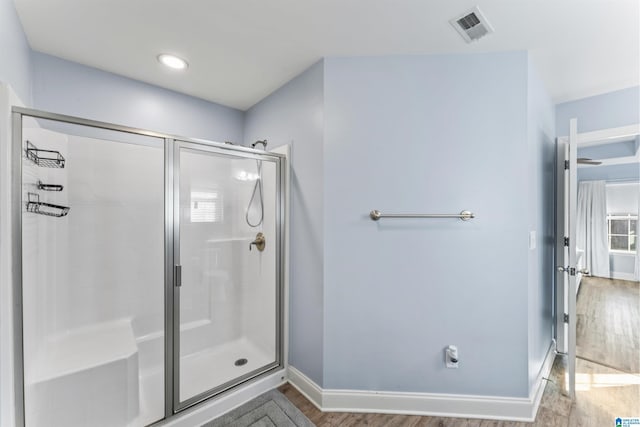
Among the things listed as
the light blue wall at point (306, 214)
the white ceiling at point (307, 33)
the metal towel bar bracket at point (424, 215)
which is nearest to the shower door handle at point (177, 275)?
the light blue wall at point (306, 214)

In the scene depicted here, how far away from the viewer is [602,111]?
217 cm

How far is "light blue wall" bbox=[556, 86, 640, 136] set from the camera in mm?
2039

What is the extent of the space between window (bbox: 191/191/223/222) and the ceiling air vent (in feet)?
5.96

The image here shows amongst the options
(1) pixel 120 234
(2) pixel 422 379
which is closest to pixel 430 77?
(2) pixel 422 379

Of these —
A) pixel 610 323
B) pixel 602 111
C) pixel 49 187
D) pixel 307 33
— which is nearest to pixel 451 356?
pixel 307 33

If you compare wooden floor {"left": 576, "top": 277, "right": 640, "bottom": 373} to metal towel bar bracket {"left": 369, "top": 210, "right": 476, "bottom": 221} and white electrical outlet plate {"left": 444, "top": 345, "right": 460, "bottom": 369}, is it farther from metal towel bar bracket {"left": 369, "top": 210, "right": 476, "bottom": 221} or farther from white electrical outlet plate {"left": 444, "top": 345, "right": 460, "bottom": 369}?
metal towel bar bracket {"left": 369, "top": 210, "right": 476, "bottom": 221}

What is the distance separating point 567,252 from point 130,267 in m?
3.23

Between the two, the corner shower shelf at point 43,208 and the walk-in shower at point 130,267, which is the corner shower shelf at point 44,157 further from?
the corner shower shelf at point 43,208

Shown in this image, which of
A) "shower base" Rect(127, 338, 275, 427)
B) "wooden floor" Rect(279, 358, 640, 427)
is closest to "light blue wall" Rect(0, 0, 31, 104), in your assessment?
"shower base" Rect(127, 338, 275, 427)

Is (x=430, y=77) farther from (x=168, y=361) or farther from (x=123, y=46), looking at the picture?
(x=168, y=361)

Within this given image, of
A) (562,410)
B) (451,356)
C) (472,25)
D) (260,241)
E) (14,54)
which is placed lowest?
(562,410)

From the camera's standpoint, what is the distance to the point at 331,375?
1735mm

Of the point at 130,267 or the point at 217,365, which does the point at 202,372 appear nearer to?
the point at 217,365

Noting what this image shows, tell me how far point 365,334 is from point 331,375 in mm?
361
